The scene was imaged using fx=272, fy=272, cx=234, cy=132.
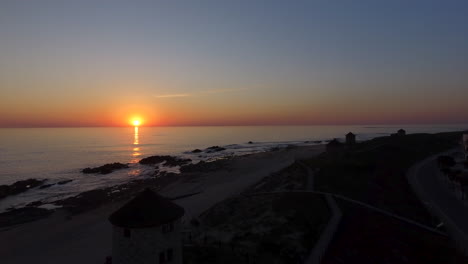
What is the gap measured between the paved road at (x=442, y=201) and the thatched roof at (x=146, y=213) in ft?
70.1

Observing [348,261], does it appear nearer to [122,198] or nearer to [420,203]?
[420,203]

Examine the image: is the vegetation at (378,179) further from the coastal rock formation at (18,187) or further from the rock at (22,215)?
the coastal rock formation at (18,187)

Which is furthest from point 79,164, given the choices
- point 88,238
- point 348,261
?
point 348,261

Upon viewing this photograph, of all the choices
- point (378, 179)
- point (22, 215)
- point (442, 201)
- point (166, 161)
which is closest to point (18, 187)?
point (22, 215)

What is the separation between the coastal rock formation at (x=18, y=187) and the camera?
48987 mm

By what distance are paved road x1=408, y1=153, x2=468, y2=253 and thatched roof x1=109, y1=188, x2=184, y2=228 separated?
21361mm

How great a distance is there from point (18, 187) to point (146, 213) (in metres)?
52.7

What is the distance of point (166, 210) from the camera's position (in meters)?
16.1

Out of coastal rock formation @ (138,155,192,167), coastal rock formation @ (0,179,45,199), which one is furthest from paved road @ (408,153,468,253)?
coastal rock formation @ (0,179,45,199)

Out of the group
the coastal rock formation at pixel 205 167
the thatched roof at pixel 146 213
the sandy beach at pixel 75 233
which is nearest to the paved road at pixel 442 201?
the thatched roof at pixel 146 213

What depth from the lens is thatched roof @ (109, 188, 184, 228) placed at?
15141mm

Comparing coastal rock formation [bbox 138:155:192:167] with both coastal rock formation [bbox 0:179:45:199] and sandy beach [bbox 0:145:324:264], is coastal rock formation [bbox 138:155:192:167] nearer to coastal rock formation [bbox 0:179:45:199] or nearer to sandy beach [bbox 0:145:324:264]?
coastal rock formation [bbox 0:179:45:199]

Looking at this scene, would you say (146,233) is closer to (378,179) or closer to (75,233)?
(75,233)

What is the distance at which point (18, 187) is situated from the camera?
2077 inches
